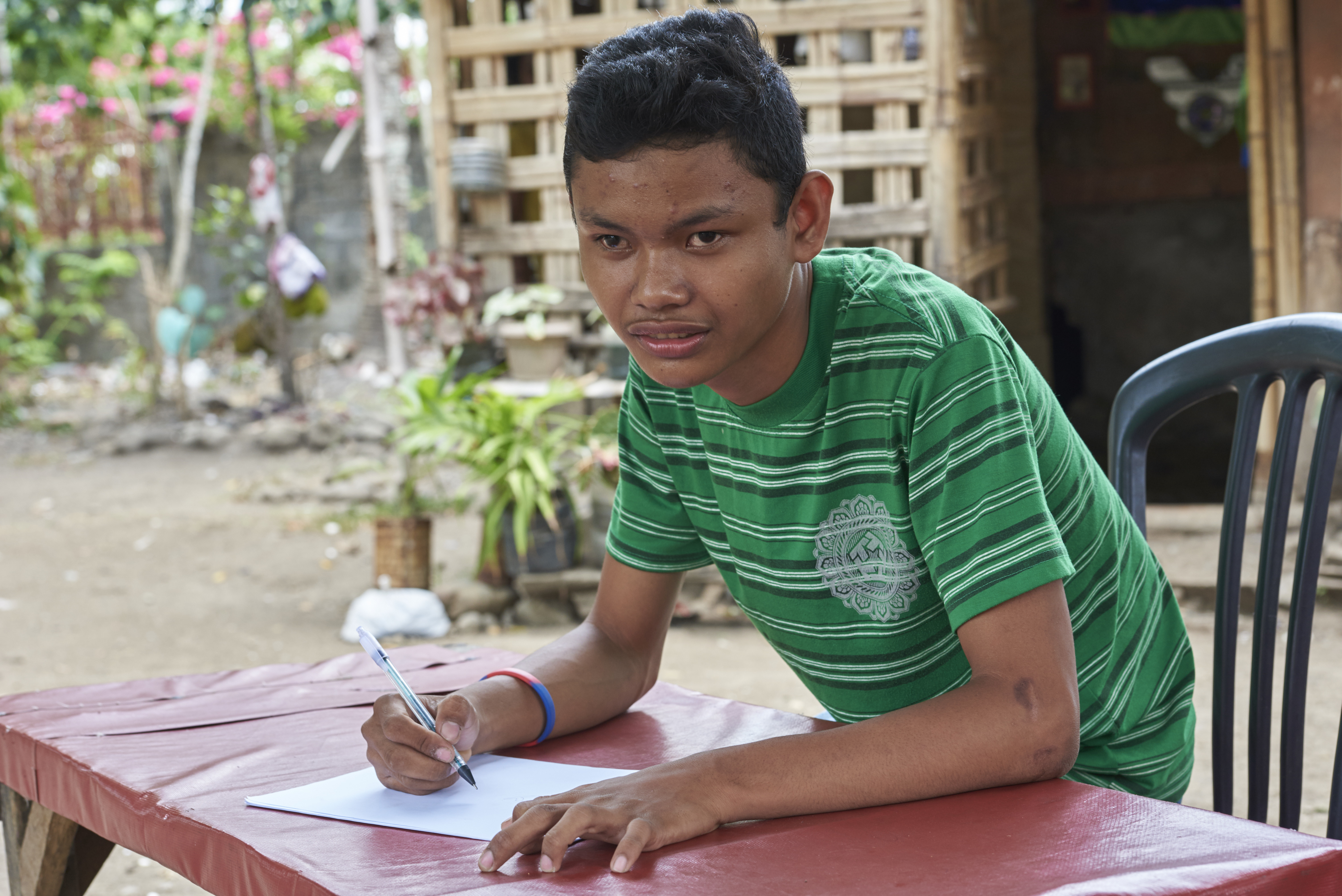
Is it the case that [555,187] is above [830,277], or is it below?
above

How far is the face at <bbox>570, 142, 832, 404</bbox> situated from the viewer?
52.4 inches

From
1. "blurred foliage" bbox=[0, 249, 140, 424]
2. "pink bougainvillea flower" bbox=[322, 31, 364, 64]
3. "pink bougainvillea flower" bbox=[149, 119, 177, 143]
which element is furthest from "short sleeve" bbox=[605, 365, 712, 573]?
"pink bougainvillea flower" bbox=[149, 119, 177, 143]

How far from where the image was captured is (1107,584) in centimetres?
152

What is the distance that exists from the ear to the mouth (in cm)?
15

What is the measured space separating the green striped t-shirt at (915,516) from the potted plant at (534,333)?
13.9ft

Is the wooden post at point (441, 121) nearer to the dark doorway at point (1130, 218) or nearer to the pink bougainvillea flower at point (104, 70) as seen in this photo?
the dark doorway at point (1130, 218)

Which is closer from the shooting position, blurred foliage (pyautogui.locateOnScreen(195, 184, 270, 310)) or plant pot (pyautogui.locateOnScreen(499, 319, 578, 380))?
plant pot (pyautogui.locateOnScreen(499, 319, 578, 380))

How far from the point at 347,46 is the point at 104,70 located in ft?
8.25

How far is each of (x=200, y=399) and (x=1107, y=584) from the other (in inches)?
415

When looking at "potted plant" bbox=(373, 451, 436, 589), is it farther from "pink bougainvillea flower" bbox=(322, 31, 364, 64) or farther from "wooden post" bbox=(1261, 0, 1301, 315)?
"pink bougainvillea flower" bbox=(322, 31, 364, 64)

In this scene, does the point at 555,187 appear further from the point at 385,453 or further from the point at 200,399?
the point at 200,399

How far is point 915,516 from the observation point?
1370 millimetres

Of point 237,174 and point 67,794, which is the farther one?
point 237,174

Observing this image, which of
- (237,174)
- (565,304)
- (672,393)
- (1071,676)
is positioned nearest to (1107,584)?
(1071,676)
